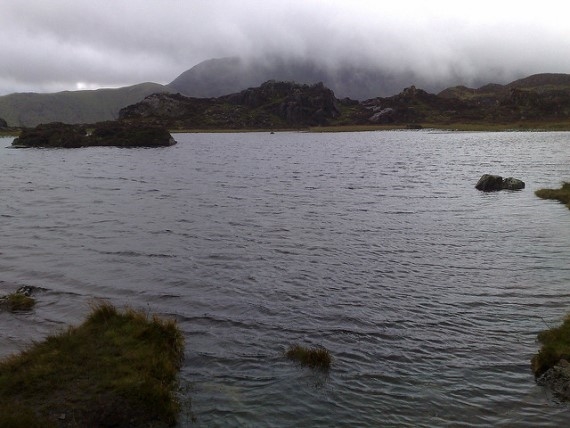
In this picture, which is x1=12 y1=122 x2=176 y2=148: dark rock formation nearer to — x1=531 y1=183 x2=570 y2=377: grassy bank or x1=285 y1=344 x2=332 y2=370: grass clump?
x1=285 y1=344 x2=332 y2=370: grass clump

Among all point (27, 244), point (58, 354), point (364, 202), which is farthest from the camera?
point (364, 202)

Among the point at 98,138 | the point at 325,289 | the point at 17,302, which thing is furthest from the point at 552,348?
the point at 98,138

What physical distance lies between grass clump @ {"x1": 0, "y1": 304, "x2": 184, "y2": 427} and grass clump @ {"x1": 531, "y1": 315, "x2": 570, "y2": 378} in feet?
32.8

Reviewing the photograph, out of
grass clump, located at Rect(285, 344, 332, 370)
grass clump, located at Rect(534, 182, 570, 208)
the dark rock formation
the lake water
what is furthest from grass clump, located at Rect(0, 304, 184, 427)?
the dark rock formation

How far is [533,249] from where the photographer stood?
25859mm

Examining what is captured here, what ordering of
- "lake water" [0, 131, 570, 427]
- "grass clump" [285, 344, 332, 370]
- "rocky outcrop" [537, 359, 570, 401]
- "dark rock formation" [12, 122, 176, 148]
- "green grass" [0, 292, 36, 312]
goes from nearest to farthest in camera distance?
1. "rocky outcrop" [537, 359, 570, 401]
2. "lake water" [0, 131, 570, 427]
3. "grass clump" [285, 344, 332, 370]
4. "green grass" [0, 292, 36, 312]
5. "dark rock formation" [12, 122, 176, 148]

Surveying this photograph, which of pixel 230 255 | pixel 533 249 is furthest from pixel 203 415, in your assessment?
pixel 533 249

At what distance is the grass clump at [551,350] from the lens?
43.9ft

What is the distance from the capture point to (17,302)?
1859 cm

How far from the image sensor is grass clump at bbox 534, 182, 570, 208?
136 feet

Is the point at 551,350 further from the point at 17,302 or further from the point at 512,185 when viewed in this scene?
the point at 512,185

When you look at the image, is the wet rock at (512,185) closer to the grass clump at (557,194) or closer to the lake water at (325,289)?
the lake water at (325,289)

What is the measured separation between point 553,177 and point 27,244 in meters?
56.7

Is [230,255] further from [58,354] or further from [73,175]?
[73,175]
